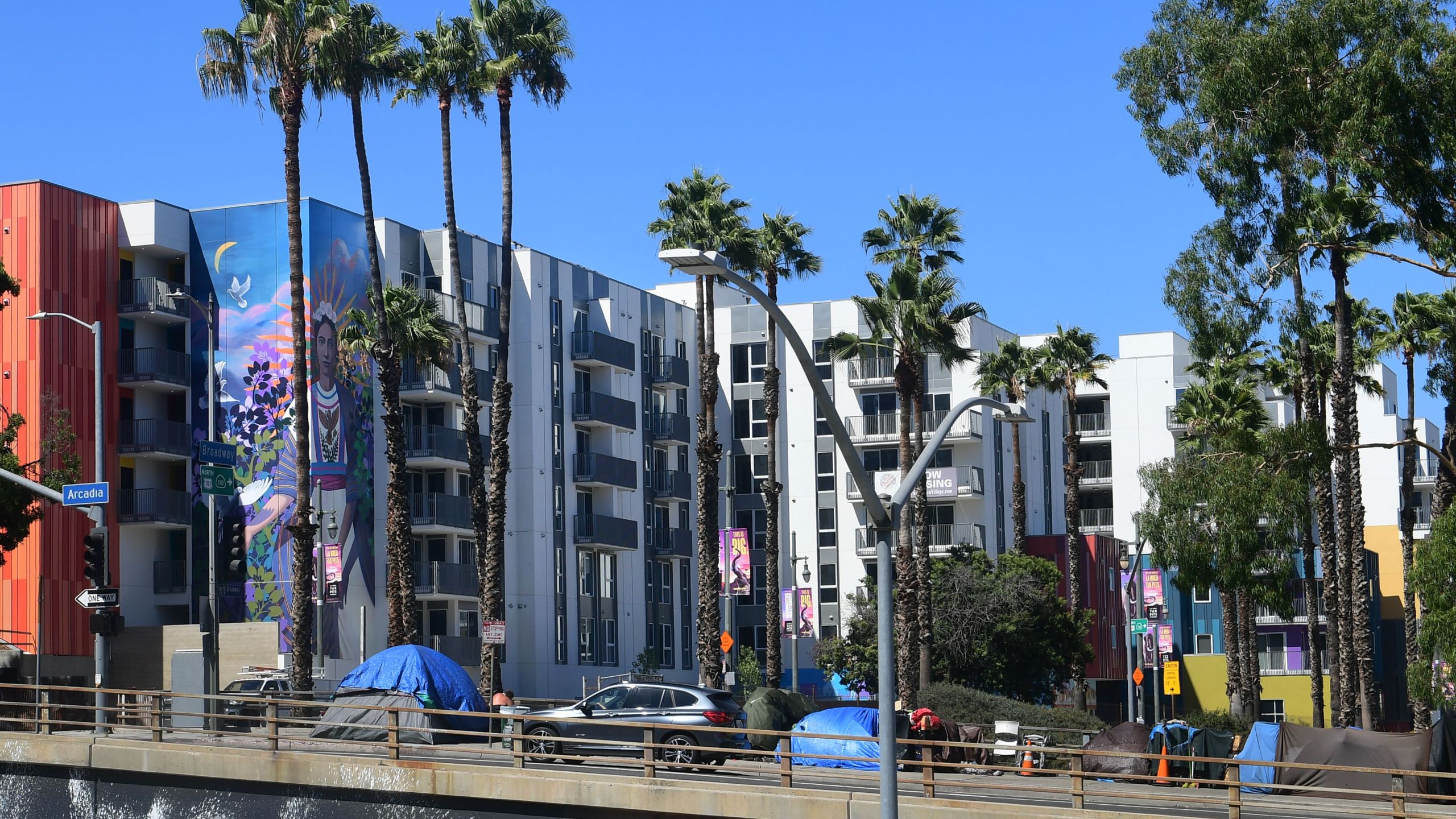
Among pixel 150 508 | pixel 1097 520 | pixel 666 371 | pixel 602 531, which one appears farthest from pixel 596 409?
pixel 1097 520

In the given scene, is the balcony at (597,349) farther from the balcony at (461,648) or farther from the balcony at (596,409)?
the balcony at (461,648)

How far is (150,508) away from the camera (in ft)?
193

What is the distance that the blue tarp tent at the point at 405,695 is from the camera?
3022 centimetres

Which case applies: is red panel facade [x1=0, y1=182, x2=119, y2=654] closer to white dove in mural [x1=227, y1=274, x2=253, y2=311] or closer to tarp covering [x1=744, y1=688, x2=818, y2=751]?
white dove in mural [x1=227, y1=274, x2=253, y2=311]

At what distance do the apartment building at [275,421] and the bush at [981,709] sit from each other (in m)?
18.1

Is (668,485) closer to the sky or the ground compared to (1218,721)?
closer to the sky

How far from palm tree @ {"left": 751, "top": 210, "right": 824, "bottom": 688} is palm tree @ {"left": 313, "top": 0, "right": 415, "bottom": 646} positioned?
13428 mm

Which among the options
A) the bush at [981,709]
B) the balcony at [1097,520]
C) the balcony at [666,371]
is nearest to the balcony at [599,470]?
the balcony at [666,371]

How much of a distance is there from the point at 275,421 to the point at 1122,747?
3408cm

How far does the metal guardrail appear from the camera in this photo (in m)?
22.1

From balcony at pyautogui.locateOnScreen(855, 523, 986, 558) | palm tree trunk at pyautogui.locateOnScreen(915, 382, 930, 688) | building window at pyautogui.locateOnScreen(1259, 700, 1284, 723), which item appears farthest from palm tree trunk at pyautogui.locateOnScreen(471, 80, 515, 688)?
building window at pyautogui.locateOnScreen(1259, 700, 1284, 723)

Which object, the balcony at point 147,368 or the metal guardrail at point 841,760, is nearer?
the metal guardrail at point 841,760

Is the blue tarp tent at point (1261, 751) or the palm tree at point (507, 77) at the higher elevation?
the palm tree at point (507, 77)

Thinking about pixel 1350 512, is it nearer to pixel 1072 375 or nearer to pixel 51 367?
pixel 1072 375
